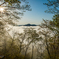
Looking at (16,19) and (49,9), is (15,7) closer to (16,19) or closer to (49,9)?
(16,19)

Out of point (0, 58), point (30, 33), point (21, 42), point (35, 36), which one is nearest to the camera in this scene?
point (0, 58)

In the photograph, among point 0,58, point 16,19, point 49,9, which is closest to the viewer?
point 49,9

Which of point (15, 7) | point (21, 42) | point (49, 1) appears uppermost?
point (49, 1)

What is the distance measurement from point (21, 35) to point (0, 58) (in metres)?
7.03

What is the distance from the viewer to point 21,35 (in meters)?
16.6

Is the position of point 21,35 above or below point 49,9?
below

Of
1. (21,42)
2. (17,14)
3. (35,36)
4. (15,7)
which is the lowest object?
(21,42)

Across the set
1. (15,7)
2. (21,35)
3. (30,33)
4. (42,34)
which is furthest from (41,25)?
(15,7)

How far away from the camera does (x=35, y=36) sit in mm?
13703

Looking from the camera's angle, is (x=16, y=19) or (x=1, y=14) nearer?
(x=1, y=14)

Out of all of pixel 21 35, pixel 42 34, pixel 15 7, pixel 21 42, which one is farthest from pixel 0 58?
pixel 15 7

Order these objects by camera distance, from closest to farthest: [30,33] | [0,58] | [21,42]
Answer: [0,58] → [30,33] → [21,42]

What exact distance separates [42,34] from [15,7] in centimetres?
864

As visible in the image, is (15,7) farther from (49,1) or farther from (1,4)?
(49,1)
